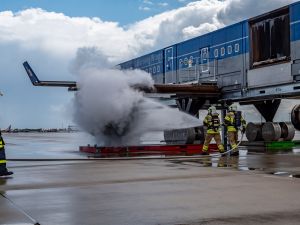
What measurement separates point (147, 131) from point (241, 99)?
417 centimetres

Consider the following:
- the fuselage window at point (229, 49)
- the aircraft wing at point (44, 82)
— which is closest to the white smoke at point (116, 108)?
the aircraft wing at point (44, 82)

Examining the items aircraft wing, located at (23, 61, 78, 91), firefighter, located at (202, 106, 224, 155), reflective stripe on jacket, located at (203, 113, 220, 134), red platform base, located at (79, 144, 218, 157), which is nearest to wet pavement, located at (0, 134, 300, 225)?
firefighter, located at (202, 106, 224, 155)

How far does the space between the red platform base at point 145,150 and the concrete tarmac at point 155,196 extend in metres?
6.23

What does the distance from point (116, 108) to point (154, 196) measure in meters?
10.8

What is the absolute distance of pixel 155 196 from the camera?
7445 millimetres

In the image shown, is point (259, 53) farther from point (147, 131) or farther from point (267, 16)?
point (147, 131)

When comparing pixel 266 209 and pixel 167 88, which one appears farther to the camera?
pixel 167 88

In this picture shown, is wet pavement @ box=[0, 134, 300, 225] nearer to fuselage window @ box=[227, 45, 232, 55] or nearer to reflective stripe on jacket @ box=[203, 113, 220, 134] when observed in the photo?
reflective stripe on jacket @ box=[203, 113, 220, 134]

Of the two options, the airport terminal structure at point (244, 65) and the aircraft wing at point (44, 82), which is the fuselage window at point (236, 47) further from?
the aircraft wing at point (44, 82)

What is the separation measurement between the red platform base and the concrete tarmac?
6.23m

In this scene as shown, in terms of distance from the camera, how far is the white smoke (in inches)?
706

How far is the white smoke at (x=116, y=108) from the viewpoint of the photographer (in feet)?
58.8

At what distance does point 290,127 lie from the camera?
23.0m

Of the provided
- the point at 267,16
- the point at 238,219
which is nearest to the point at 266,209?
the point at 238,219
